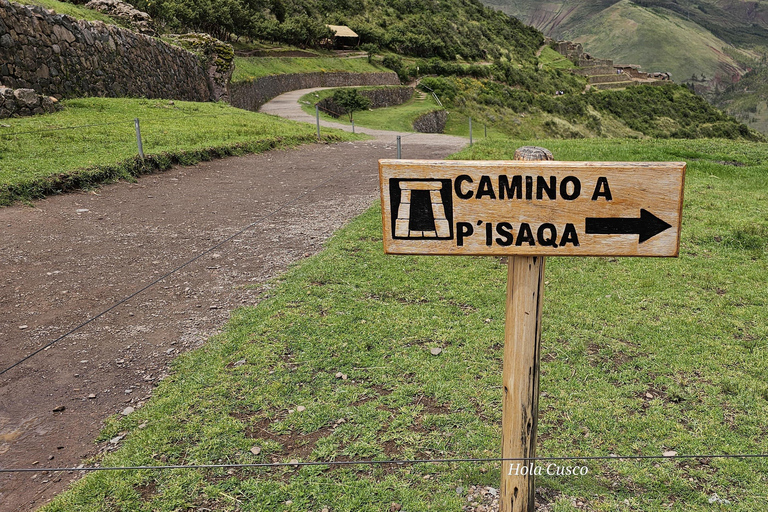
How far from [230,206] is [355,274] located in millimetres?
4397

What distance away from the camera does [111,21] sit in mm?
21594

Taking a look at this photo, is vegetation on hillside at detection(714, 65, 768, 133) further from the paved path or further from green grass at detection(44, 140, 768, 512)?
green grass at detection(44, 140, 768, 512)

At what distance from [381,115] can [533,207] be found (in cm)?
3267

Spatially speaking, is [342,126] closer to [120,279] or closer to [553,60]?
[120,279]

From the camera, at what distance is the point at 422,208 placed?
2.39m

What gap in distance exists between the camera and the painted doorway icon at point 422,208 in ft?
7.75

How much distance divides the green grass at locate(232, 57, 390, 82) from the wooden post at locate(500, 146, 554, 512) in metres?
28.2

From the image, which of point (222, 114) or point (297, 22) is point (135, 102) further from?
point (297, 22)

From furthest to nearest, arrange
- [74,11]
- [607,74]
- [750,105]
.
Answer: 1. [750,105]
2. [607,74]
3. [74,11]

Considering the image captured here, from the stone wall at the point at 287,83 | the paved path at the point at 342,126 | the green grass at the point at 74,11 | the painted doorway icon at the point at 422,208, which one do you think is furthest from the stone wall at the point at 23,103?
the painted doorway icon at the point at 422,208

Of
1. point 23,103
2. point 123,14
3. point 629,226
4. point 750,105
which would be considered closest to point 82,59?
point 23,103

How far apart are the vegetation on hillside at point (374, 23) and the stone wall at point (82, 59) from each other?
1053cm

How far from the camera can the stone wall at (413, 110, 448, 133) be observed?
3394 cm

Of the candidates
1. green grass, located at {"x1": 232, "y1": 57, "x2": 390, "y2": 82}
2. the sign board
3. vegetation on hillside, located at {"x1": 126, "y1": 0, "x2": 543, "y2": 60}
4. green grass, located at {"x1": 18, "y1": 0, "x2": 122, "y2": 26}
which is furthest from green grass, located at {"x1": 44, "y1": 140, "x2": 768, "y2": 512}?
vegetation on hillside, located at {"x1": 126, "y1": 0, "x2": 543, "y2": 60}
